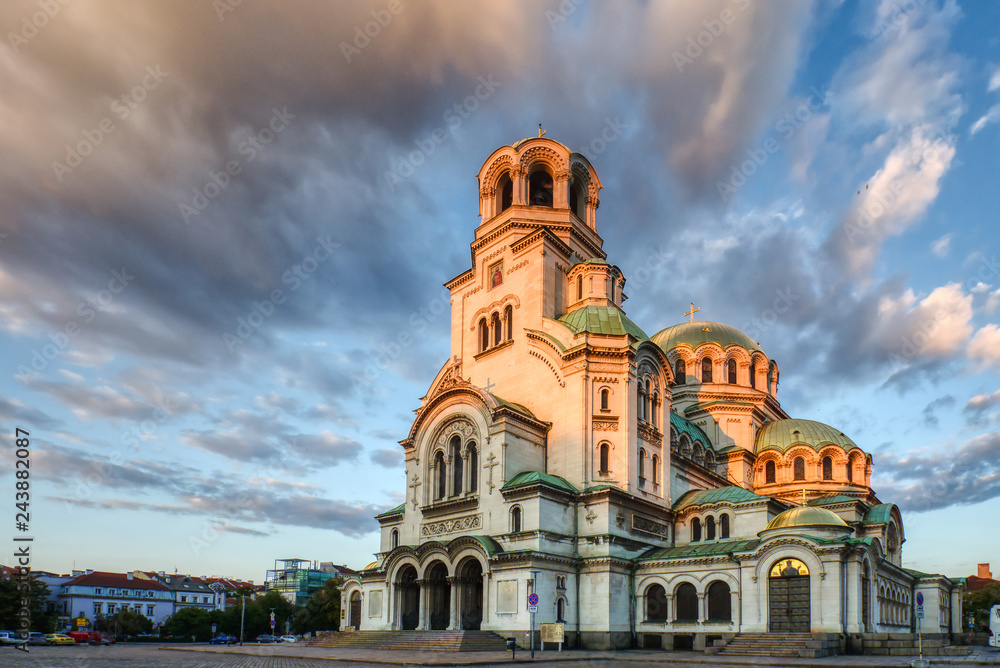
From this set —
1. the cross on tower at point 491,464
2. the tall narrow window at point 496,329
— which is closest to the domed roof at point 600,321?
the tall narrow window at point 496,329

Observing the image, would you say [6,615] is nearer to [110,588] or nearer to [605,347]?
[110,588]

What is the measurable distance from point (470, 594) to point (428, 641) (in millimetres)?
4670

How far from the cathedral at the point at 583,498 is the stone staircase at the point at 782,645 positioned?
77 centimetres

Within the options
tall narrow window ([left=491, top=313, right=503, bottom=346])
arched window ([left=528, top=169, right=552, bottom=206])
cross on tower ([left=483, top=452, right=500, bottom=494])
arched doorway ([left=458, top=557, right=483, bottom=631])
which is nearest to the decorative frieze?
cross on tower ([left=483, top=452, right=500, bottom=494])

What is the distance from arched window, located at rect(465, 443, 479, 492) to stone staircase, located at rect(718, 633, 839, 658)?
1358cm

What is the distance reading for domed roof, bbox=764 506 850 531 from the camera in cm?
3281

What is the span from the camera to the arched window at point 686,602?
33.1 metres

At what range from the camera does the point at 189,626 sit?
64.2 meters

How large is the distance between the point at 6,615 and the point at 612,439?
1771 inches

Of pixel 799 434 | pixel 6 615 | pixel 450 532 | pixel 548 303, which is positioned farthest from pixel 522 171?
pixel 6 615

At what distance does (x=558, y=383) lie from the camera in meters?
38.2

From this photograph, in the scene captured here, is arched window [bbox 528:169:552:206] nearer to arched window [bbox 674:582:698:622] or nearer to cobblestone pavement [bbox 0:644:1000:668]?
arched window [bbox 674:582:698:622]

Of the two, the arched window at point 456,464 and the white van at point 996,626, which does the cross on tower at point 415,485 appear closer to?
the arched window at point 456,464

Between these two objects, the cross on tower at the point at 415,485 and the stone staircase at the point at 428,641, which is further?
the cross on tower at the point at 415,485
